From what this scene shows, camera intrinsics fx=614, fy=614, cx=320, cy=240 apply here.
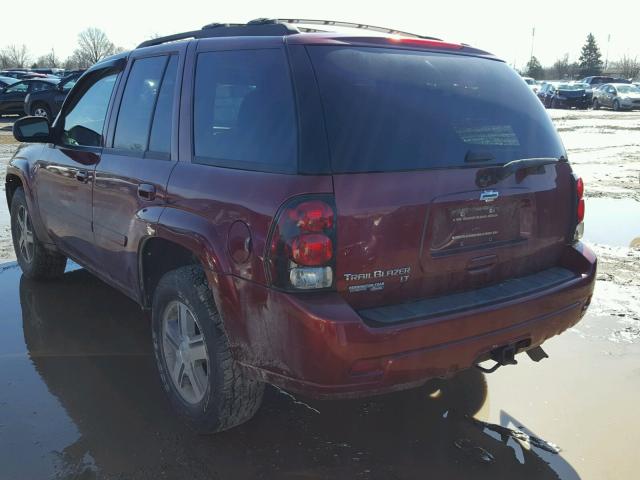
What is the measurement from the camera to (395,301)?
2.64 meters

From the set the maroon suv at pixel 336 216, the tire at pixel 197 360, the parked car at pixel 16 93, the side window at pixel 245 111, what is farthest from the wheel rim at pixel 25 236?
the parked car at pixel 16 93

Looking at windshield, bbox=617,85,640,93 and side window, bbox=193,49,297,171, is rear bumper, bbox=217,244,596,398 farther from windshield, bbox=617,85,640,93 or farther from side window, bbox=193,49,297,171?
A: windshield, bbox=617,85,640,93

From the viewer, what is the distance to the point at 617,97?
3312 centimetres

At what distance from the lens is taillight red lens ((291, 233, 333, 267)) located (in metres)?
2.42

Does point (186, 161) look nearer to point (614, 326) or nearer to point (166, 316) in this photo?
point (166, 316)

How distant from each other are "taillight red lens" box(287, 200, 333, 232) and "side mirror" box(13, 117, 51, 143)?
298 centimetres

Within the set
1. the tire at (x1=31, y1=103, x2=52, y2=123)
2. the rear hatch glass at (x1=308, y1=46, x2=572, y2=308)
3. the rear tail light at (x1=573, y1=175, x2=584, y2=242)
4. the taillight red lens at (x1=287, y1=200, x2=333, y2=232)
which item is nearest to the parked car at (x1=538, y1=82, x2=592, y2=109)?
the tire at (x1=31, y1=103, x2=52, y2=123)

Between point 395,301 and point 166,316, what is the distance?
53.0 inches

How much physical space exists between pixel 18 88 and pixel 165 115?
22700mm

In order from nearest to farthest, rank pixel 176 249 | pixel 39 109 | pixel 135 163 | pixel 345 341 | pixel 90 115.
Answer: pixel 345 341
pixel 176 249
pixel 135 163
pixel 90 115
pixel 39 109

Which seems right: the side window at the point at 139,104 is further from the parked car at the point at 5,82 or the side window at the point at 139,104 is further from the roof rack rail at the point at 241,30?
the parked car at the point at 5,82

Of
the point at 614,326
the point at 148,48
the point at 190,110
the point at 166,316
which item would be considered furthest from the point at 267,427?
the point at 614,326

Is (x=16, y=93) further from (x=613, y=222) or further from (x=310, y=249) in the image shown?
(x=310, y=249)

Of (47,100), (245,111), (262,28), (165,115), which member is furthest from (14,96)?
(245,111)
